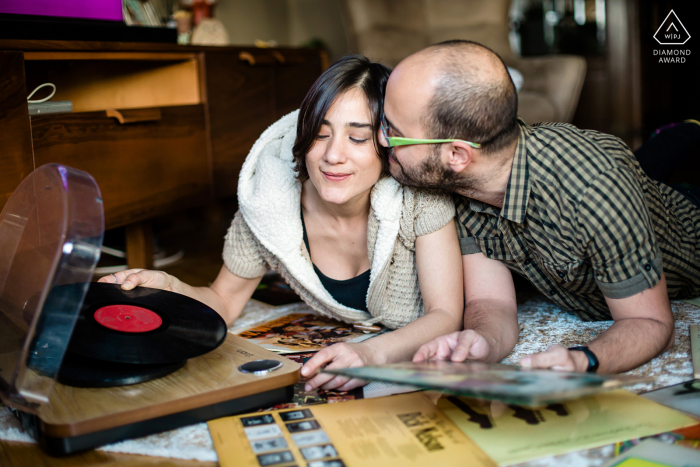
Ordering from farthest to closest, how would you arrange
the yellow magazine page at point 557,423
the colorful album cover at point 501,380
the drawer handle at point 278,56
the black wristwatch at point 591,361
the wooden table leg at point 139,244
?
the drawer handle at point 278,56, the wooden table leg at point 139,244, the black wristwatch at point 591,361, the yellow magazine page at point 557,423, the colorful album cover at point 501,380

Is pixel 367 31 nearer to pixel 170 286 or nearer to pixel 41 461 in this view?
pixel 170 286

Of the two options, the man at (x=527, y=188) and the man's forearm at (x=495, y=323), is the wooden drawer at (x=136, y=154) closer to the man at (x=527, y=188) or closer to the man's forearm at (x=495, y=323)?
the man at (x=527, y=188)

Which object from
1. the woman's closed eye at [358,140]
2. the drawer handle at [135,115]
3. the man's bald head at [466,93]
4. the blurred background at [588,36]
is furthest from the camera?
the blurred background at [588,36]

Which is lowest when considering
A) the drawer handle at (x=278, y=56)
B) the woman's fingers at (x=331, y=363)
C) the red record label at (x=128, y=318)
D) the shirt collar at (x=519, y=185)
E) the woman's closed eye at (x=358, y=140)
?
the woman's fingers at (x=331, y=363)

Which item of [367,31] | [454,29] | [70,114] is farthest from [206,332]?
[454,29]

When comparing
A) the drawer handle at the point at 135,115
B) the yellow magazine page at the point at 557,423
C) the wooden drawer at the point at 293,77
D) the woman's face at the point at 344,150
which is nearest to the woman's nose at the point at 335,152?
the woman's face at the point at 344,150

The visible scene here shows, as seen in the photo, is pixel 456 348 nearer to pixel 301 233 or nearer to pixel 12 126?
pixel 301 233

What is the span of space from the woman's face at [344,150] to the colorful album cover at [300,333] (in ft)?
1.07

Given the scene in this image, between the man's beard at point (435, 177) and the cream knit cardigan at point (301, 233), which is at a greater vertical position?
the man's beard at point (435, 177)

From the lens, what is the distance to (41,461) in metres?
0.79

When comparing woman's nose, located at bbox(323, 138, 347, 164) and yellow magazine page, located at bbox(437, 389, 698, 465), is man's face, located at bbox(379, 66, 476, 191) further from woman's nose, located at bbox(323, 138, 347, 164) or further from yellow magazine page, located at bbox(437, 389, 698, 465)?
yellow magazine page, located at bbox(437, 389, 698, 465)

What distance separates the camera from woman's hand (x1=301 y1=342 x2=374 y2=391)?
3.03 feet

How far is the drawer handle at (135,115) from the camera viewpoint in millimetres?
1535

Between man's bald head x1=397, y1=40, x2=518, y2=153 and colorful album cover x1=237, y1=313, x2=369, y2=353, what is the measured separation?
0.50 meters
